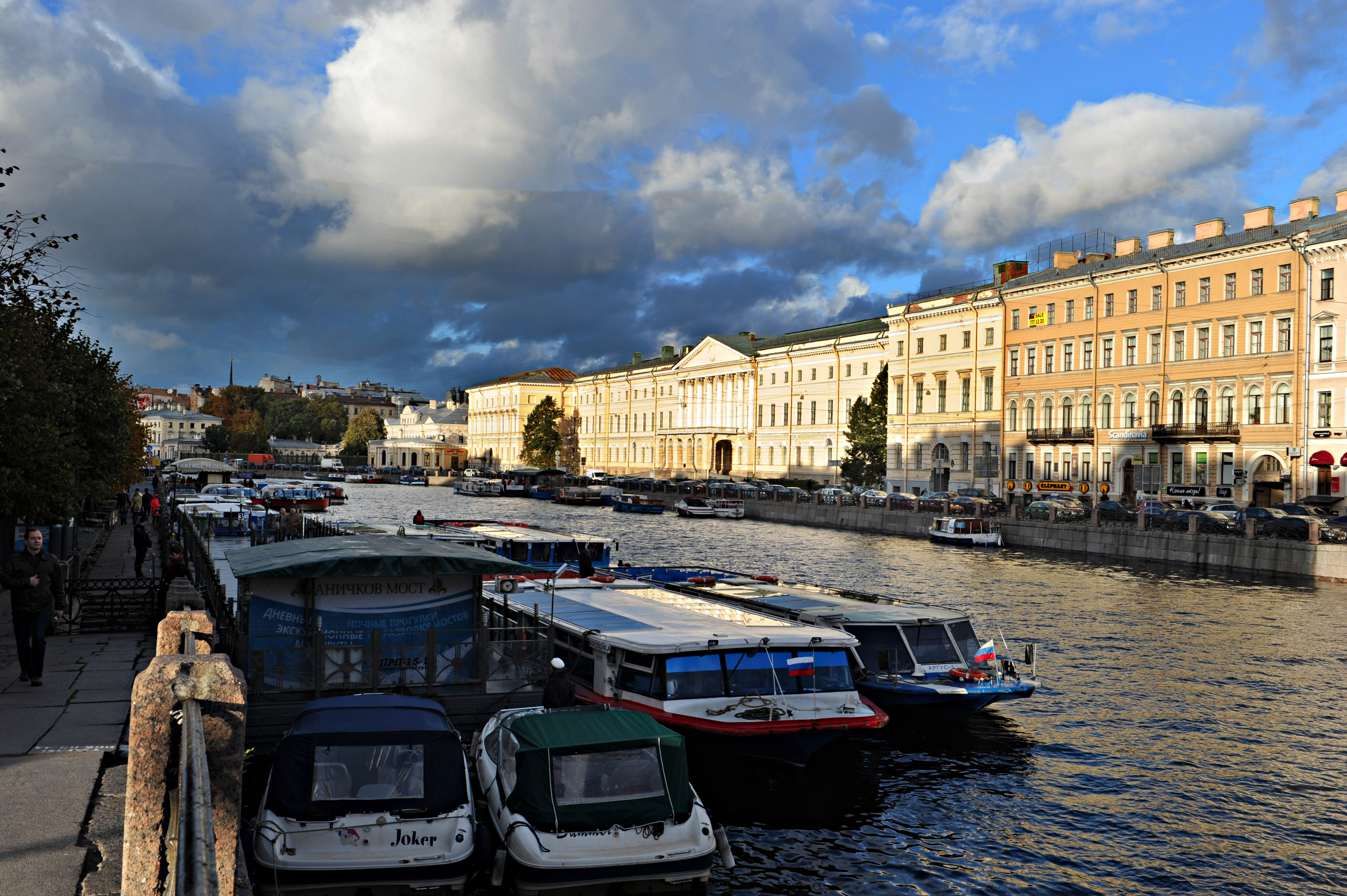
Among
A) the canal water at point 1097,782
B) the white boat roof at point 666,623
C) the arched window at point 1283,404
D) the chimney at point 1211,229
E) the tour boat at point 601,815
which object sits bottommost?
the canal water at point 1097,782

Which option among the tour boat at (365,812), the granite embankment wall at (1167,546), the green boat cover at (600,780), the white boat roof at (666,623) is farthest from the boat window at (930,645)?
the granite embankment wall at (1167,546)

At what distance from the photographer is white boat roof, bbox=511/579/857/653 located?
570 inches

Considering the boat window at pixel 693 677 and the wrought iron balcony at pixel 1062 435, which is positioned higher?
the wrought iron balcony at pixel 1062 435

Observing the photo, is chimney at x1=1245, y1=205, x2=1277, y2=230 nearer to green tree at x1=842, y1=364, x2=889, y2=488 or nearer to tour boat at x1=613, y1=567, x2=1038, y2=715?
green tree at x1=842, y1=364, x2=889, y2=488

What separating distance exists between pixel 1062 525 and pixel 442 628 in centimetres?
4120

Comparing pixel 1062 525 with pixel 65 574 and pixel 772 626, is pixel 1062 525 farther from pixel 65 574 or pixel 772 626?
pixel 65 574

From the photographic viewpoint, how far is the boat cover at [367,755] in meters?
8.92

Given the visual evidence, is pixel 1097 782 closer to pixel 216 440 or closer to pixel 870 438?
pixel 870 438

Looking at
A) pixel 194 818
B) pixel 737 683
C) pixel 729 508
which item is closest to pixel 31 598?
pixel 737 683

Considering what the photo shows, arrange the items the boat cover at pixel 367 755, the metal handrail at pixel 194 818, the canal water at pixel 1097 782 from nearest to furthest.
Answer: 1. the metal handrail at pixel 194 818
2. the boat cover at pixel 367 755
3. the canal water at pixel 1097 782

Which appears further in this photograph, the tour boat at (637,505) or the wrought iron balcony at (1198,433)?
the tour boat at (637,505)

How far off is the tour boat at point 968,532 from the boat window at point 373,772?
1775 inches

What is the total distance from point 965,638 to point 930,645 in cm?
80

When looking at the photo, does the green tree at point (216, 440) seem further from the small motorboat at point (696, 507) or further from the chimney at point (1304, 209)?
the chimney at point (1304, 209)
